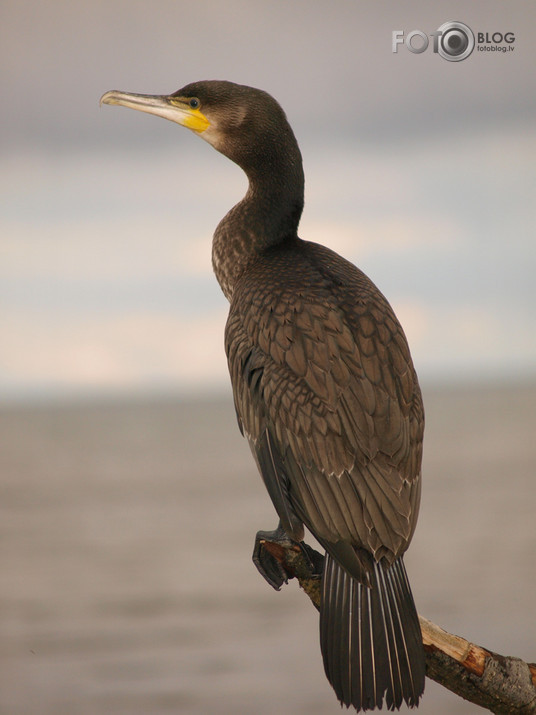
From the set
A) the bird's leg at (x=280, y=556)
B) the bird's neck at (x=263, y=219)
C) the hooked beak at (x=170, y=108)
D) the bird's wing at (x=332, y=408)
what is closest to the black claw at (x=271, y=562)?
the bird's leg at (x=280, y=556)

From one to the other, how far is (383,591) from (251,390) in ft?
1.99

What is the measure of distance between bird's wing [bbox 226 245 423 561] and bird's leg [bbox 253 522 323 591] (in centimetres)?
8

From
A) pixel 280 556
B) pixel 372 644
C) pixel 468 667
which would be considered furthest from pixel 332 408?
pixel 468 667

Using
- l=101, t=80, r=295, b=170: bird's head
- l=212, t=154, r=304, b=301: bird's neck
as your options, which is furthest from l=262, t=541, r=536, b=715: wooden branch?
l=101, t=80, r=295, b=170: bird's head

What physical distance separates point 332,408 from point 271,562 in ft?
1.52

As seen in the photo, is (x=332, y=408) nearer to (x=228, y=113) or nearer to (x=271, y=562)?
(x=271, y=562)

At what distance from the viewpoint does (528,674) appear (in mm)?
2229

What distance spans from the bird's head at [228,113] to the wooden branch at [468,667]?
47.1 inches

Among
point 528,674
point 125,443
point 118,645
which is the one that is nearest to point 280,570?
point 528,674

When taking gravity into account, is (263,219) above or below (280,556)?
above

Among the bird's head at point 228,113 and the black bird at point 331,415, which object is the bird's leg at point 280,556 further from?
A: the bird's head at point 228,113

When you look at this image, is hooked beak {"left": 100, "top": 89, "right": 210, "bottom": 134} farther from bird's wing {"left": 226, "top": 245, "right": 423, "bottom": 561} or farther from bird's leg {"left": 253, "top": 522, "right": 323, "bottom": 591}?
bird's leg {"left": 253, "top": 522, "right": 323, "bottom": 591}

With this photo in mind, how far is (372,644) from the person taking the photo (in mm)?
2016

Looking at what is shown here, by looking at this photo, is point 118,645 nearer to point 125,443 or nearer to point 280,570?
point 280,570
